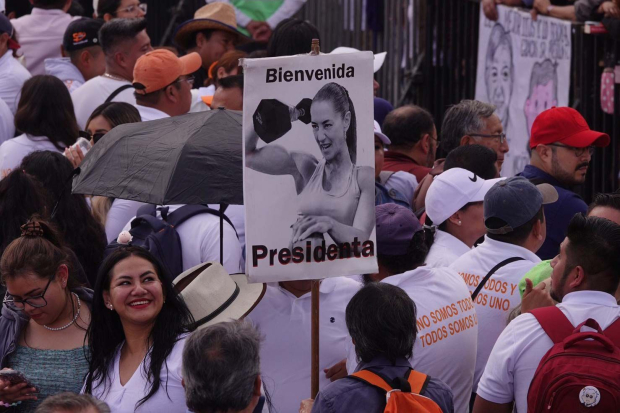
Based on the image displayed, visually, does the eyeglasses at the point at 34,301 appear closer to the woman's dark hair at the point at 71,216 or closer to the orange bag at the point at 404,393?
the woman's dark hair at the point at 71,216

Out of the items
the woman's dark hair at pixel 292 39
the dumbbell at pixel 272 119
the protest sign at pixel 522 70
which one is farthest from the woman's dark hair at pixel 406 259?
the protest sign at pixel 522 70

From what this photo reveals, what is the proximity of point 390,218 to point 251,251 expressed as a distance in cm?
76

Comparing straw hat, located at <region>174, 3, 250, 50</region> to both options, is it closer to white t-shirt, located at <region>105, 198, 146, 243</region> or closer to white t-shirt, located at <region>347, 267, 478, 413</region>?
white t-shirt, located at <region>105, 198, 146, 243</region>

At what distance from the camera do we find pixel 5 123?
7.87 m

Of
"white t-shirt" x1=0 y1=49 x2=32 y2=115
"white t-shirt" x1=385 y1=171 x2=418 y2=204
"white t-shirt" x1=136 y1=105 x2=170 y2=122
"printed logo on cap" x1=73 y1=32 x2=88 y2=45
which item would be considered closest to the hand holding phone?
"white t-shirt" x1=385 y1=171 x2=418 y2=204

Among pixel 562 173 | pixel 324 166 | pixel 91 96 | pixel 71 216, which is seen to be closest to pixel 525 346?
pixel 324 166

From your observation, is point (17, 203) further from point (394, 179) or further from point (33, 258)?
point (394, 179)

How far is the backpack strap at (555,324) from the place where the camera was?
3707mm

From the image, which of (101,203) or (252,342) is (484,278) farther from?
(101,203)

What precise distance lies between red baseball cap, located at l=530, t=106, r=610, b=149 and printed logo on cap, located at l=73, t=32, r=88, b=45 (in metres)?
4.39

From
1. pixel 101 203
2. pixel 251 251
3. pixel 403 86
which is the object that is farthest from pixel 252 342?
pixel 403 86

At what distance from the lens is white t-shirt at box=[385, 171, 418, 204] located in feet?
21.3

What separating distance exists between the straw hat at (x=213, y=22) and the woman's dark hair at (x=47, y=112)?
8.32 ft

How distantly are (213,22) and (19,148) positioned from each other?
2872 mm
